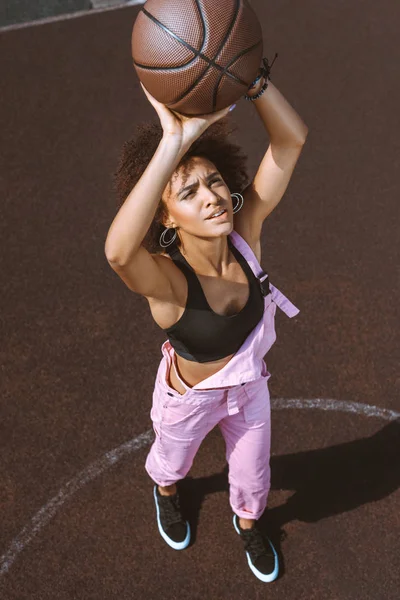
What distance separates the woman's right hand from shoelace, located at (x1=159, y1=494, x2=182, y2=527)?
244cm

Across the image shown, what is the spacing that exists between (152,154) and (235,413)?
1.37 m

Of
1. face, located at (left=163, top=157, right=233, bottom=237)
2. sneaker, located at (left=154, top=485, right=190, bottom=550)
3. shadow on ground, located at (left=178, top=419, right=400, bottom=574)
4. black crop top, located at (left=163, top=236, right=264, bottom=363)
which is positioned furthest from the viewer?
shadow on ground, located at (left=178, top=419, right=400, bottom=574)

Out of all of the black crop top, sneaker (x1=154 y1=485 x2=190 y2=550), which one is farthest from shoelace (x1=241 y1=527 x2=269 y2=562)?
the black crop top

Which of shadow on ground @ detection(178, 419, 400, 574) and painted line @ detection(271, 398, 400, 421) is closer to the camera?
shadow on ground @ detection(178, 419, 400, 574)

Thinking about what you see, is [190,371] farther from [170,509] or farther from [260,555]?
[260,555]

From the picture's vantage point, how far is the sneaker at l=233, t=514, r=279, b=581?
14.5ft

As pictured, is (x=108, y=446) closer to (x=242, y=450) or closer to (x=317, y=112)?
(x=242, y=450)

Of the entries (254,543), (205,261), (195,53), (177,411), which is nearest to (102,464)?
(254,543)

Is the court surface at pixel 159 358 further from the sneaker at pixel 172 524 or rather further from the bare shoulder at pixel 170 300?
the bare shoulder at pixel 170 300

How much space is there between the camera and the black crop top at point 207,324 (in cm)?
345

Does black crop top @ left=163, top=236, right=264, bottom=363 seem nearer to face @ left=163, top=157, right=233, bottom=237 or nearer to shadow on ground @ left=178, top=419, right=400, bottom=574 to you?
face @ left=163, top=157, right=233, bottom=237

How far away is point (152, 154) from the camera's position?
3.48 metres

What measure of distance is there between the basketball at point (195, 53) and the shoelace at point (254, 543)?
257 cm

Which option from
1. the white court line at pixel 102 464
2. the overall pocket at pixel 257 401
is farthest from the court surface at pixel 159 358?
the overall pocket at pixel 257 401
